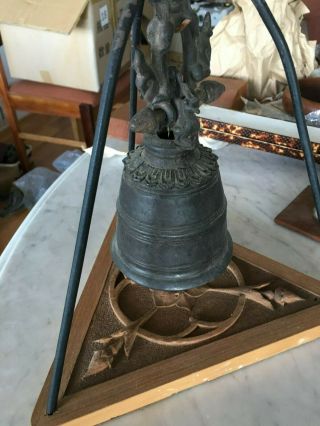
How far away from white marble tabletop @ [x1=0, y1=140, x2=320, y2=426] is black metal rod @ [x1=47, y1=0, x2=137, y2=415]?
77 millimetres

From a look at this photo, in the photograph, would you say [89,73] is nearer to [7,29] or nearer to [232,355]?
[7,29]

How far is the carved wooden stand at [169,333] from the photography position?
54 centimetres

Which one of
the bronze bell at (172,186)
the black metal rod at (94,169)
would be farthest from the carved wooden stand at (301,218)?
the black metal rod at (94,169)

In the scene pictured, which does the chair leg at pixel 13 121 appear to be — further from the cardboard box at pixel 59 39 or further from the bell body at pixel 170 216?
the bell body at pixel 170 216

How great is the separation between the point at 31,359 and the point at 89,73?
3.57 ft

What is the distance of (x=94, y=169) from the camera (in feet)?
Answer: 1.48

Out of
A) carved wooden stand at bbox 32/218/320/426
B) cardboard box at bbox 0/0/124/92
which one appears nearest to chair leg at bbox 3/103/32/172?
cardboard box at bbox 0/0/124/92

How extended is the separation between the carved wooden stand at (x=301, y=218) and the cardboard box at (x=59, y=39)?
849 mm

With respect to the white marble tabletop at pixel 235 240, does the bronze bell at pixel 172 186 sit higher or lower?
higher

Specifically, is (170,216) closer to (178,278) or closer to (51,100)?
(178,278)

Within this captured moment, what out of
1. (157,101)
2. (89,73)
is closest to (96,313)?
(157,101)

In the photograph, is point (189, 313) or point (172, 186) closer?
point (172, 186)

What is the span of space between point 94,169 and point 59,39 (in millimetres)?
1136

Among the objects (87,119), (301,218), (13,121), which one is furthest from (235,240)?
(13,121)
